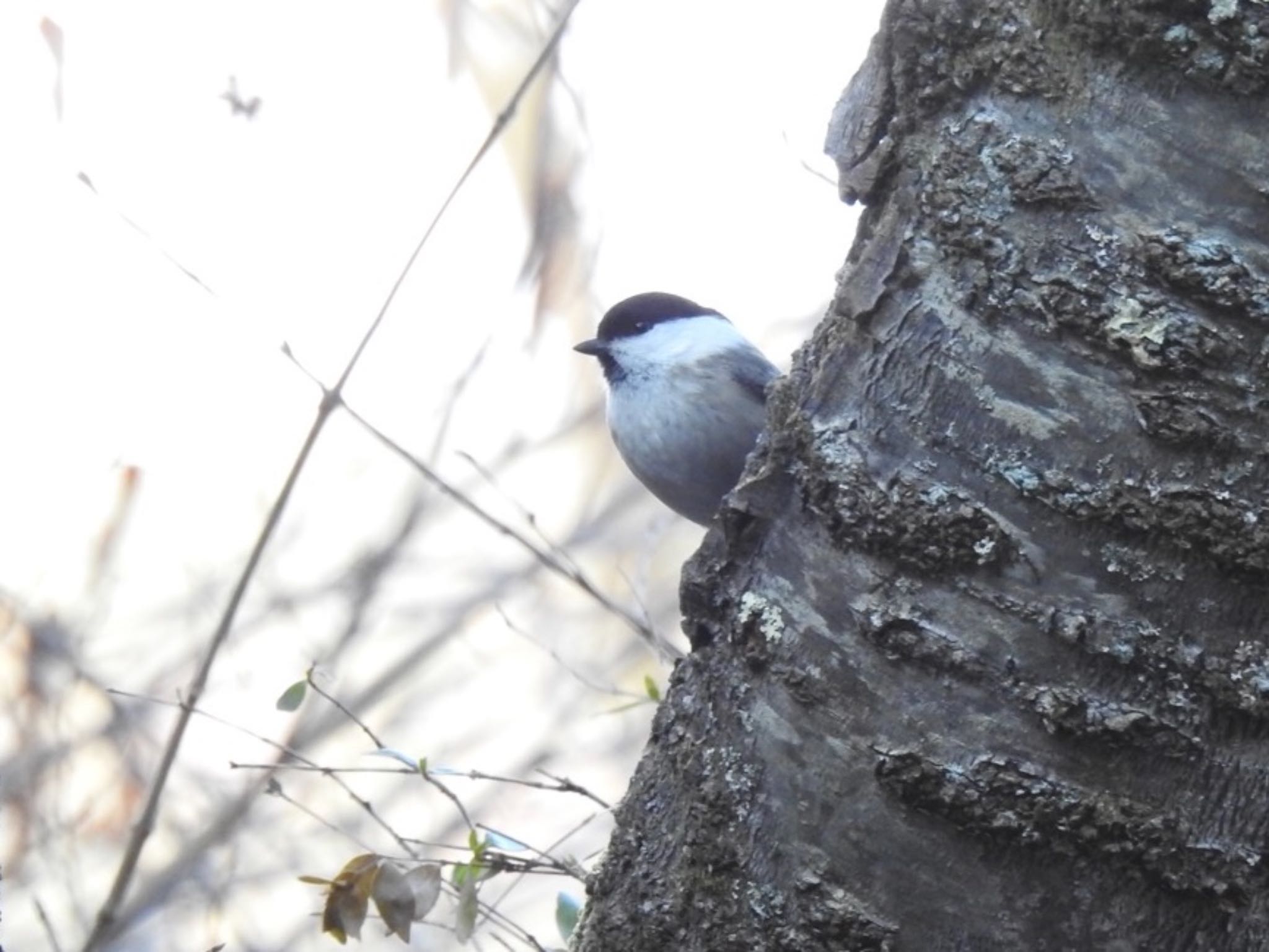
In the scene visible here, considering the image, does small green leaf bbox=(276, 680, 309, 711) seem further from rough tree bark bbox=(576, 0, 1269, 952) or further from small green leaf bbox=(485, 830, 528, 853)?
rough tree bark bbox=(576, 0, 1269, 952)

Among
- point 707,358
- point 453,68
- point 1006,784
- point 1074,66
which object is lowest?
point 1006,784

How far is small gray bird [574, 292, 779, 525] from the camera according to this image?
7.56 ft

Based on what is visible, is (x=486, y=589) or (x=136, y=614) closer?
(x=136, y=614)

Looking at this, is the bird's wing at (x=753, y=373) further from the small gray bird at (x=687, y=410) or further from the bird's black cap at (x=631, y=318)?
the bird's black cap at (x=631, y=318)

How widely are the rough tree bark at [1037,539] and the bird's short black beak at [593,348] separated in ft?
4.95

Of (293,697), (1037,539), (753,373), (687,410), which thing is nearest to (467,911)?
(293,697)

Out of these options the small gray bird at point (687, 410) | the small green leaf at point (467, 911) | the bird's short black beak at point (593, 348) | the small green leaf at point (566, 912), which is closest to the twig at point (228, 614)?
the small green leaf at point (467, 911)

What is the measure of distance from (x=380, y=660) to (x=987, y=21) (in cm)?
281

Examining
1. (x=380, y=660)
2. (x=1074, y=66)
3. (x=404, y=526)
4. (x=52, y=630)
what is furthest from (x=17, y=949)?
(x=1074, y=66)

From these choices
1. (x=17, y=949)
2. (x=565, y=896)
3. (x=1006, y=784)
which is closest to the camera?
(x=1006, y=784)

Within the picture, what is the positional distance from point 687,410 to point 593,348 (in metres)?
0.29

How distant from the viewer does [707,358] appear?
239 cm

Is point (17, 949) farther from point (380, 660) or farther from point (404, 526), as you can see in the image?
point (404, 526)

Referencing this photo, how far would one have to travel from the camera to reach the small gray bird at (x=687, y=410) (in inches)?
90.7
